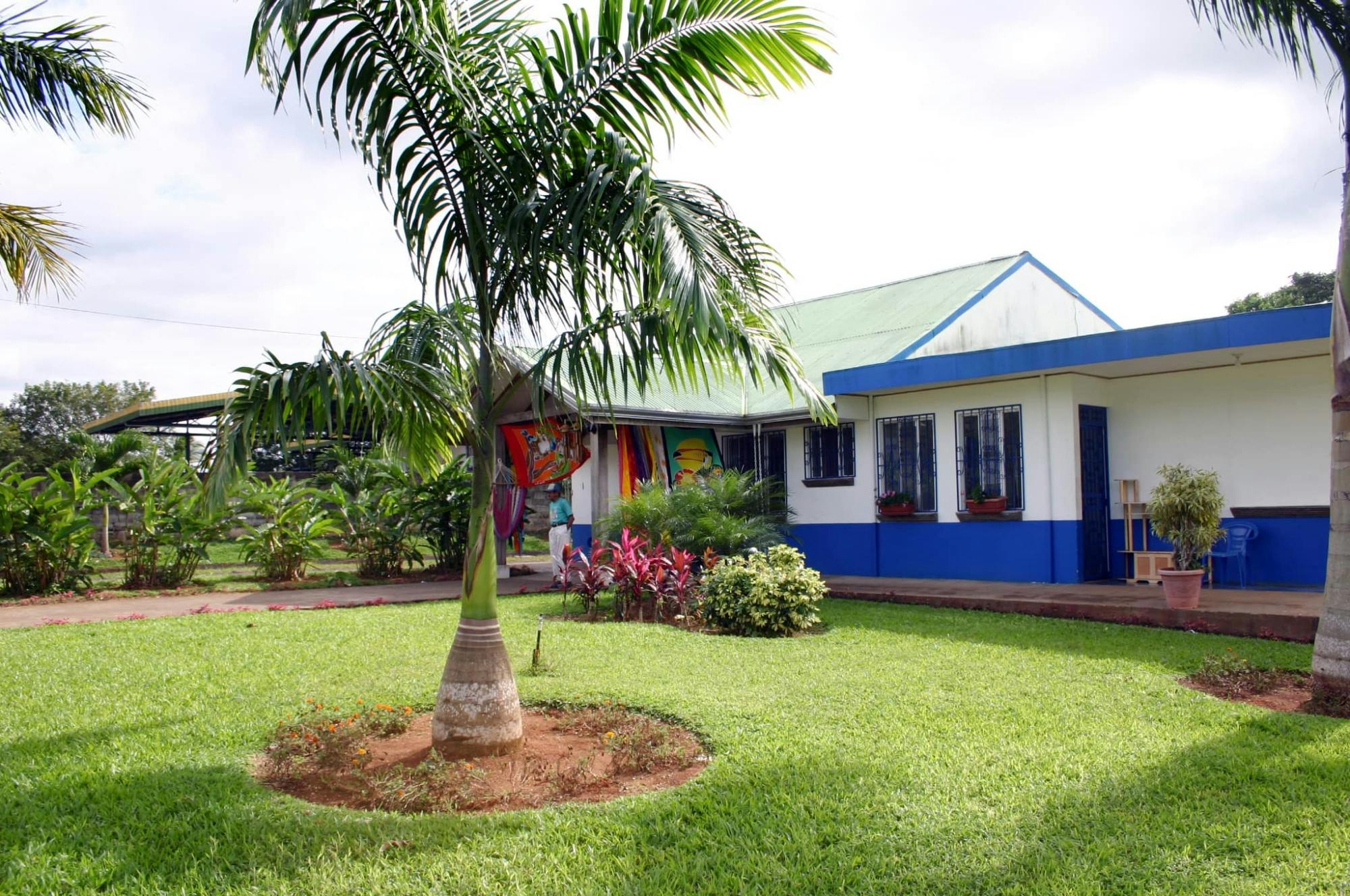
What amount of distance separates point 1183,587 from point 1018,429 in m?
3.64

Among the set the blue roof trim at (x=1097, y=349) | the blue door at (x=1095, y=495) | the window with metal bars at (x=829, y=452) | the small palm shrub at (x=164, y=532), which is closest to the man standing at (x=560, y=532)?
the window with metal bars at (x=829, y=452)

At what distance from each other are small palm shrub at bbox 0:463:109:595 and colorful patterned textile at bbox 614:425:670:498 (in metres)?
7.17

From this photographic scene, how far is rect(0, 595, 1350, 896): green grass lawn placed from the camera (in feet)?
12.3

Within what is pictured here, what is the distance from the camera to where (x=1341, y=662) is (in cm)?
605

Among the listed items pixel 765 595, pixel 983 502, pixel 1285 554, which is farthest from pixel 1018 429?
pixel 765 595

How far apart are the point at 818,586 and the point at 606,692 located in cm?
377

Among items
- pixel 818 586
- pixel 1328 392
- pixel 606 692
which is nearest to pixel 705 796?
pixel 606 692

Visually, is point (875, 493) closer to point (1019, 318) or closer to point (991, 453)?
point (991, 453)

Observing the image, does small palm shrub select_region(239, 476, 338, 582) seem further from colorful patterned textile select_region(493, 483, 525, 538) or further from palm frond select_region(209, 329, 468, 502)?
palm frond select_region(209, 329, 468, 502)

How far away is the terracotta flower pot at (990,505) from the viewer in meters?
12.5

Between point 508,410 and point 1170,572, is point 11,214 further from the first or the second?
point 1170,572

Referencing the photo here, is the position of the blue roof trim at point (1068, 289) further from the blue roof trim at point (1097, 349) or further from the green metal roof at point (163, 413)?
the green metal roof at point (163, 413)

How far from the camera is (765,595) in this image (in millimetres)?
9625

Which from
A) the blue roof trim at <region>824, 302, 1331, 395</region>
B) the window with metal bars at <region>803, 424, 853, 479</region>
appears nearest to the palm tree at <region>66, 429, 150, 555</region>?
the window with metal bars at <region>803, 424, 853, 479</region>
